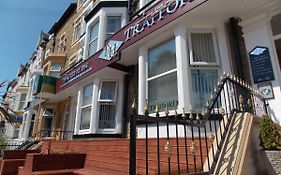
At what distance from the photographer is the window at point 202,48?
220 inches

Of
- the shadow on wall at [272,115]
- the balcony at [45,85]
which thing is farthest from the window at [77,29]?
the shadow on wall at [272,115]

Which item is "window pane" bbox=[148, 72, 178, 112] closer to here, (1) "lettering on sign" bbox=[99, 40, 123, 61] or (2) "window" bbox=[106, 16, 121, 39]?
(1) "lettering on sign" bbox=[99, 40, 123, 61]

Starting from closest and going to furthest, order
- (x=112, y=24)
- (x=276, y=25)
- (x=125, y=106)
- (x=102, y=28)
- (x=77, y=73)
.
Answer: (x=276, y=25)
(x=125, y=106)
(x=102, y=28)
(x=112, y=24)
(x=77, y=73)

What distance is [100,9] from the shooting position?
10438 millimetres

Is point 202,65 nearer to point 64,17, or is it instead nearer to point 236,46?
point 236,46

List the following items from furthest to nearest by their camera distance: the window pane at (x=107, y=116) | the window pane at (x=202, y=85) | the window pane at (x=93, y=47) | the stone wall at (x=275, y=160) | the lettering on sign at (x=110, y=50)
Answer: the window pane at (x=93, y=47) < the window pane at (x=107, y=116) < the lettering on sign at (x=110, y=50) < the window pane at (x=202, y=85) < the stone wall at (x=275, y=160)

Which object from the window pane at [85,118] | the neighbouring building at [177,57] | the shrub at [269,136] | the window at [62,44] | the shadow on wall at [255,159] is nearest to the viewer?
the shadow on wall at [255,159]

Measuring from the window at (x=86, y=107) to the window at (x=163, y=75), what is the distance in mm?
4320

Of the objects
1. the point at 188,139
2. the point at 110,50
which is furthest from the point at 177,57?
the point at 110,50

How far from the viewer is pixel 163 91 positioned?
5941 millimetres

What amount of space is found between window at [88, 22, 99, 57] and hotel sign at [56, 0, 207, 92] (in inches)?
48.2

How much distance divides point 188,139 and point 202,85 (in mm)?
2160

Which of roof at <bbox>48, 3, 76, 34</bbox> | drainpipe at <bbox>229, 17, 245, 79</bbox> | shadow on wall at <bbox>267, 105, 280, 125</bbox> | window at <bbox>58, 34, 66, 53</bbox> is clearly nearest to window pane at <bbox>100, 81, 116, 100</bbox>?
drainpipe at <bbox>229, 17, 245, 79</bbox>

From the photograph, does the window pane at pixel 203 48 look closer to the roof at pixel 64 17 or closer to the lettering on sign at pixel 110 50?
the lettering on sign at pixel 110 50
